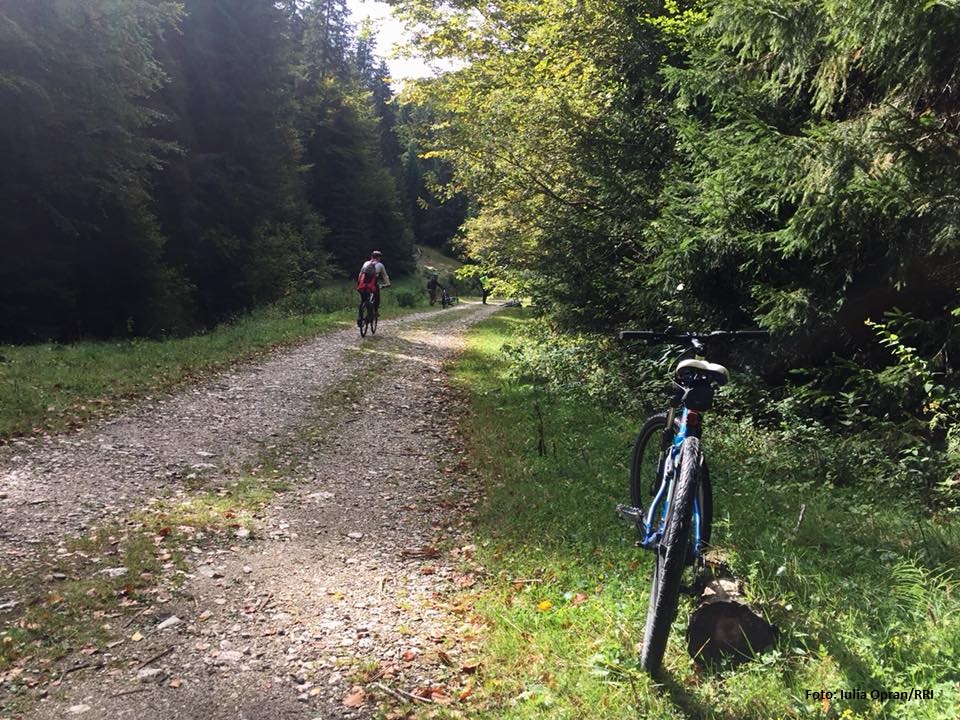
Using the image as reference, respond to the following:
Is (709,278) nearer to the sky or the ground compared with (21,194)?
nearer to the ground

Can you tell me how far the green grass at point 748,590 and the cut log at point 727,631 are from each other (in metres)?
0.07

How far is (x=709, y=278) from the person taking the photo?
784 cm

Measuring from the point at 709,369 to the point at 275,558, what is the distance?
10.8 feet

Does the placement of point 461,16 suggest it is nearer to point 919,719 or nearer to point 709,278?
point 709,278

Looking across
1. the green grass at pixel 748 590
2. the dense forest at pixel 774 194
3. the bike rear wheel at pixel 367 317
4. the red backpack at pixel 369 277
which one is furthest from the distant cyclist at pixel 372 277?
the green grass at pixel 748 590

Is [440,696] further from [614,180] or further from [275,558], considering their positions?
[614,180]

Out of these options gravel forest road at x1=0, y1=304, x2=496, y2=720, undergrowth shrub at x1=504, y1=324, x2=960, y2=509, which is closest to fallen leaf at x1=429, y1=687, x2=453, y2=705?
gravel forest road at x1=0, y1=304, x2=496, y2=720

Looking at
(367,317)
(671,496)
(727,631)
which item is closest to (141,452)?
(671,496)

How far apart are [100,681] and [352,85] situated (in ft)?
170

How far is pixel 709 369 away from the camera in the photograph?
349 centimetres

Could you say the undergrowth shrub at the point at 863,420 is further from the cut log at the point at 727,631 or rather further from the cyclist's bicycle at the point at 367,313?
the cyclist's bicycle at the point at 367,313

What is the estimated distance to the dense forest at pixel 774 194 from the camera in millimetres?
5375

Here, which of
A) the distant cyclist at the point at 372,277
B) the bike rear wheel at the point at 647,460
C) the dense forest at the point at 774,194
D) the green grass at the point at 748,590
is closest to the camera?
Result: the green grass at the point at 748,590

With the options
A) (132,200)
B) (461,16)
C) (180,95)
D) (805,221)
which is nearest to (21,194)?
(132,200)
